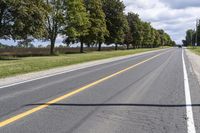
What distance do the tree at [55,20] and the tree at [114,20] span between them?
26.5 meters

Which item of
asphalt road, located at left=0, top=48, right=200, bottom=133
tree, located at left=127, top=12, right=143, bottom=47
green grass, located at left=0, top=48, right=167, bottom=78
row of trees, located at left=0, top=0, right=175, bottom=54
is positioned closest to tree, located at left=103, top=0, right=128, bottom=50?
row of trees, located at left=0, top=0, right=175, bottom=54

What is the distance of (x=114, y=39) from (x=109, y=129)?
7506 cm

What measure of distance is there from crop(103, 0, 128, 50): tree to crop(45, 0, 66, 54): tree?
2651 cm

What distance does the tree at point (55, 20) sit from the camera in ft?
179

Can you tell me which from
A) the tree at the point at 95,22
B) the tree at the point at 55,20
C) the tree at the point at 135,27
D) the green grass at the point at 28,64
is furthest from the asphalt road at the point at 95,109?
the tree at the point at 135,27

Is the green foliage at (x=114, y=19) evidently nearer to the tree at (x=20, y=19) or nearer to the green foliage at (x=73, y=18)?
the green foliage at (x=73, y=18)

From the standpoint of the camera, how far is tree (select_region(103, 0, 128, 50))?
269ft

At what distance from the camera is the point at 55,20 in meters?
54.7

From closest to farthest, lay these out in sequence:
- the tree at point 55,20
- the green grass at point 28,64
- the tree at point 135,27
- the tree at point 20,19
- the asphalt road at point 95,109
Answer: the asphalt road at point 95,109 → the green grass at point 28,64 → the tree at point 20,19 → the tree at point 55,20 → the tree at point 135,27

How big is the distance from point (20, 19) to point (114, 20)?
160ft

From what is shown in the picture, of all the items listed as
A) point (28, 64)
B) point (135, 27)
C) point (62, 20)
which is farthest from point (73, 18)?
point (135, 27)

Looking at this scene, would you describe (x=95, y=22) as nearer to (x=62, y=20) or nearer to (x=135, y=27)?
(x=62, y=20)

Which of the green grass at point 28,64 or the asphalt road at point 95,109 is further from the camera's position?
the green grass at point 28,64

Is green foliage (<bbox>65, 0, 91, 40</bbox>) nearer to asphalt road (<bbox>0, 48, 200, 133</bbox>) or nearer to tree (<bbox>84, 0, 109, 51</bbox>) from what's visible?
tree (<bbox>84, 0, 109, 51</bbox>)
